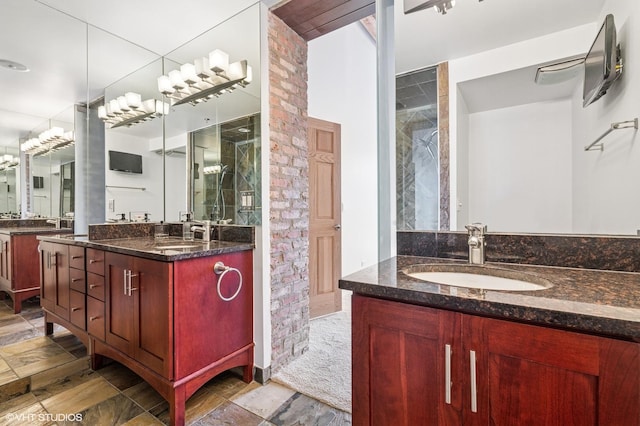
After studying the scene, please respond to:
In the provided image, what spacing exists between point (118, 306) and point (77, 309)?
635mm

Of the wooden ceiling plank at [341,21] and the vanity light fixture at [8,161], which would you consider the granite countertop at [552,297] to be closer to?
the wooden ceiling plank at [341,21]

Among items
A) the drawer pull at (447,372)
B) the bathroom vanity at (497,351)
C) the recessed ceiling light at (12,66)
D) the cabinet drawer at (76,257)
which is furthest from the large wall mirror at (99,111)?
the drawer pull at (447,372)

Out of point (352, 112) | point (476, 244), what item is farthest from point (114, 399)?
point (352, 112)

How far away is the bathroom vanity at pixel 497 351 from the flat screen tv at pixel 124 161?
255cm

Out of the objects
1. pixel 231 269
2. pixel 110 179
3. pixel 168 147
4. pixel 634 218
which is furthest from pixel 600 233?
pixel 110 179

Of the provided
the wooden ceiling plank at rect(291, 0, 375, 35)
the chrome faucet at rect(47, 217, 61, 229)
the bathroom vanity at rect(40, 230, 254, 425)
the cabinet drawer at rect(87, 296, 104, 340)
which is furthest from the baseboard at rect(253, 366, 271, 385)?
the chrome faucet at rect(47, 217, 61, 229)

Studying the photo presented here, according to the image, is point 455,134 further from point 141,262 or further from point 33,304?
point 33,304

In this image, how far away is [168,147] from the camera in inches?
108

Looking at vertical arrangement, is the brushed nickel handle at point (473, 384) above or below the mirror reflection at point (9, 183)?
below

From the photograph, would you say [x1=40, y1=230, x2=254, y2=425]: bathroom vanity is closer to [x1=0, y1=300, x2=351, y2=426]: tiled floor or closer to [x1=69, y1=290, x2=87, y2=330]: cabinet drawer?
[x1=69, y1=290, x2=87, y2=330]: cabinet drawer

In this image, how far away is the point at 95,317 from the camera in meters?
2.05

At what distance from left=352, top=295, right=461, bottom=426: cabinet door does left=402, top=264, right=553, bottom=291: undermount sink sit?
22 cm

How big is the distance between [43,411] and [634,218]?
2880 mm

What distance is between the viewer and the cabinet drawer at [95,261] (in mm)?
1985
